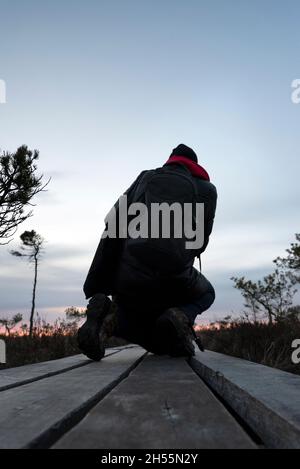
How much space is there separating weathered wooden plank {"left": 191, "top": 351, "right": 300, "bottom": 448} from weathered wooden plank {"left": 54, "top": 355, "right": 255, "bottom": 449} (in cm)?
8

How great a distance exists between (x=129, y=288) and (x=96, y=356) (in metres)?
0.43

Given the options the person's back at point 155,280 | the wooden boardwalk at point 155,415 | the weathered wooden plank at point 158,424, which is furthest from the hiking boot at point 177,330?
the weathered wooden plank at point 158,424

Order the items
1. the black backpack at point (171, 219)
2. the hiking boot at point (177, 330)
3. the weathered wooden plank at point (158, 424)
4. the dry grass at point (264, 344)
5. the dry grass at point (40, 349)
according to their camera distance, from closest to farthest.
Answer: the weathered wooden plank at point (158, 424)
the black backpack at point (171, 219)
the hiking boot at point (177, 330)
the dry grass at point (264, 344)
the dry grass at point (40, 349)

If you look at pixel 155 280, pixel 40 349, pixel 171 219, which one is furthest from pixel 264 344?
pixel 40 349

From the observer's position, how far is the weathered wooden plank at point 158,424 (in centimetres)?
68

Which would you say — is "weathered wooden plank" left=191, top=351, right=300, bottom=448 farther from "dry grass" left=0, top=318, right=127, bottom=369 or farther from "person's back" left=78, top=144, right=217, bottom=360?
"dry grass" left=0, top=318, right=127, bottom=369

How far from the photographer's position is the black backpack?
212cm

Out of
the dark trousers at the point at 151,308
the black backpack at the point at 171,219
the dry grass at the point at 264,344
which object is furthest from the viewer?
the dry grass at the point at 264,344

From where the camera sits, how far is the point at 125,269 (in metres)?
2.58

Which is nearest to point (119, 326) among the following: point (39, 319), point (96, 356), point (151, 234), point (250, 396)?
point (96, 356)

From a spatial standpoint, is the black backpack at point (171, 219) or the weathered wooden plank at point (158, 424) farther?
the black backpack at point (171, 219)

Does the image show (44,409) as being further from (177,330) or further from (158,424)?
(177,330)

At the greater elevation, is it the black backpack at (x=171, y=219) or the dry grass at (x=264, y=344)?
the black backpack at (x=171, y=219)

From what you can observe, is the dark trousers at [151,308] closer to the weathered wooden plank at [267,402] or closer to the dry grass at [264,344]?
the dry grass at [264,344]
